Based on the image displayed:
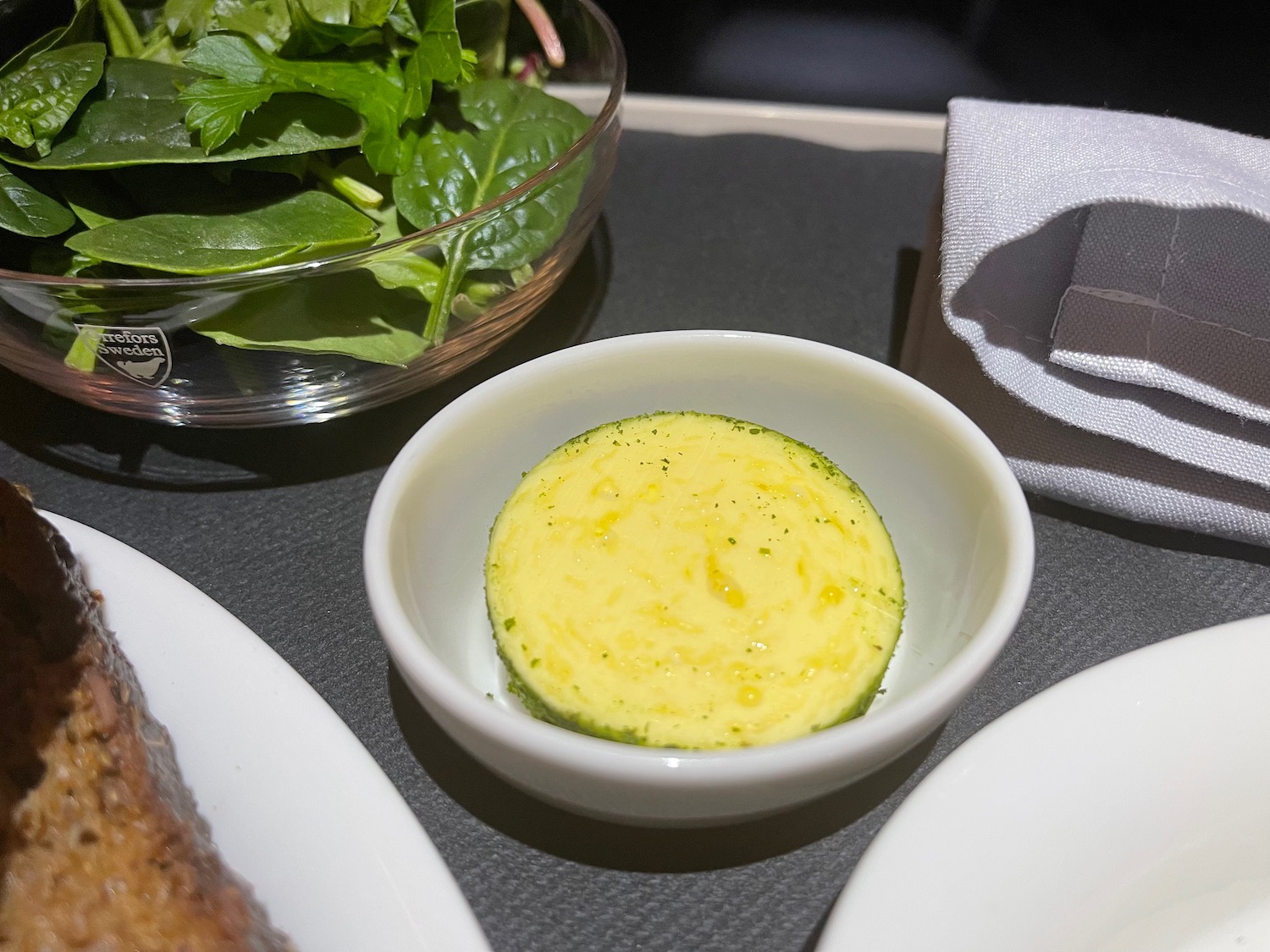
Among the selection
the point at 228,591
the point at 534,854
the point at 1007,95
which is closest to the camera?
the point at 534,854

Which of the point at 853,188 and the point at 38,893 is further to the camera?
the point at 853,188

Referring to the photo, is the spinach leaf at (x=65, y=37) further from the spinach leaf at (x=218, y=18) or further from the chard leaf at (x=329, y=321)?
the chard leaf at (x=329, y=321)

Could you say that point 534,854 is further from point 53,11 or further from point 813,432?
point 53,11

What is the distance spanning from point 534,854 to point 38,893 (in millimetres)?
203

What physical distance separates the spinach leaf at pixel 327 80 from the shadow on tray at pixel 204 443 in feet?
0.56

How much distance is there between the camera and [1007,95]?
3.69ft

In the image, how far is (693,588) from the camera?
0.43 metres

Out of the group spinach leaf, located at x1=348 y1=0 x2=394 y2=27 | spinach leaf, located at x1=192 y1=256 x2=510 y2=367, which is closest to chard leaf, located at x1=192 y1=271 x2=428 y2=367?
spinach leaf, located at x1=192 y1=256 x2=510 y2=367

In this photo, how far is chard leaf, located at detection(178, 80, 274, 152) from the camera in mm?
564

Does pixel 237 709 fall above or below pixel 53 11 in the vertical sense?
below

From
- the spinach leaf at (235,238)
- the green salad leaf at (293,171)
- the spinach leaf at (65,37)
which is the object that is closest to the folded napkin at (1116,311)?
the green salad leaf at (293,171)

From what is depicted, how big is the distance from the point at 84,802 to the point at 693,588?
0.26 m

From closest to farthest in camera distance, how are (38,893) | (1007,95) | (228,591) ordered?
(38,893) → (228,591) → (1007,95)

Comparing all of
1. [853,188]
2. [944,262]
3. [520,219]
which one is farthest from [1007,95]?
[520,219]
